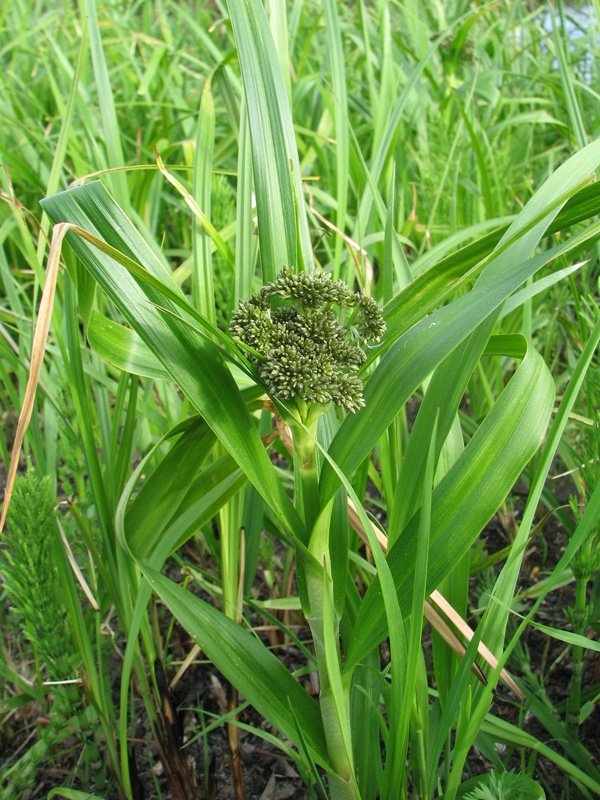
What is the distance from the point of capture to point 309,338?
2.23 ft

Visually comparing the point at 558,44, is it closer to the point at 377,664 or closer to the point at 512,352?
the point at 512,352

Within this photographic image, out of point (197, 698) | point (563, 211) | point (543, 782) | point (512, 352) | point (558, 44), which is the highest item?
Answer: point (558, 44)

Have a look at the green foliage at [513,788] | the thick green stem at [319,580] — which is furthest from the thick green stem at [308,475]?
the green foliage at [513,788]

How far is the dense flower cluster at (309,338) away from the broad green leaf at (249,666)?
0.27 meters

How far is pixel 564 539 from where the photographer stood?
1.40 m

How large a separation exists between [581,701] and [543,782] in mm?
125

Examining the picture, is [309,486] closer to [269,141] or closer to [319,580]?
[319,580]

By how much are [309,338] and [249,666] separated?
36 centimetres

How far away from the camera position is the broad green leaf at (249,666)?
2.62 ft

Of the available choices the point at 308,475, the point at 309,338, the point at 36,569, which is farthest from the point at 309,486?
the point at 36,569

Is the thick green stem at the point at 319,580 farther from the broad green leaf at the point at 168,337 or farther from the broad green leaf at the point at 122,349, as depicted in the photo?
the broad green leaf at the point at 122,349

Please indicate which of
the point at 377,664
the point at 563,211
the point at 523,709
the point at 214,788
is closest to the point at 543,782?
the point at 523,709

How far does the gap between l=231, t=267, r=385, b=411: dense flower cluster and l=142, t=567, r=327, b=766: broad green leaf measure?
0.27 metres

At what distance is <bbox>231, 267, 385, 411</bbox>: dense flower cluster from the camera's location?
660 millimetres
